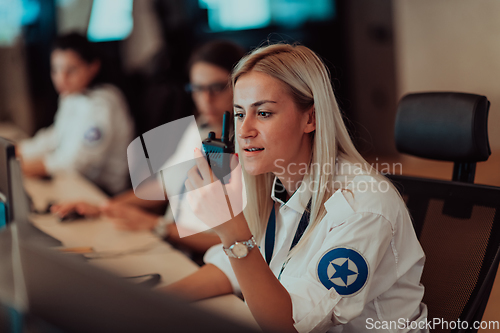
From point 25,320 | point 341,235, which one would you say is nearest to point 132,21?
point 341,235

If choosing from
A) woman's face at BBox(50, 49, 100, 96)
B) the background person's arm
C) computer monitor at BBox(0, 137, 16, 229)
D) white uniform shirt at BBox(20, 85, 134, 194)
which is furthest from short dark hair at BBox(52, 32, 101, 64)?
the background person's arm

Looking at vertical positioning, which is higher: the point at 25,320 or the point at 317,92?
the point at 317,92

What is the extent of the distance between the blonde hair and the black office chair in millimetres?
250

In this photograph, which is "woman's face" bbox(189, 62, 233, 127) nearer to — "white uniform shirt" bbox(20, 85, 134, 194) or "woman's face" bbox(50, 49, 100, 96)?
"white uniform shirt" bbox(20, 85, 134, 194)

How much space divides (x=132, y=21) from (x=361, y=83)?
2.43 metres

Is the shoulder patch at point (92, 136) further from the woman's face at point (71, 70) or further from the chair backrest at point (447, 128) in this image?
the chair backrest at point (447, 128)

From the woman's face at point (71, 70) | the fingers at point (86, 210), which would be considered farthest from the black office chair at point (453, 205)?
the woman's face at point (71, 70)

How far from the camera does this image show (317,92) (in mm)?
1024

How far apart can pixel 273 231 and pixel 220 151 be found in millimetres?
334

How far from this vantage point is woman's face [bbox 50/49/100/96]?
2.75 metres

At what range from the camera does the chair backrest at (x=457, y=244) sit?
1.04 metres

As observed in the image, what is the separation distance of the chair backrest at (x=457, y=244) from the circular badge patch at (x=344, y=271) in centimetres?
31

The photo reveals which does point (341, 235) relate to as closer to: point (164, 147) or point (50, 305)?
point (164, 147)

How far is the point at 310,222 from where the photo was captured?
1053mm
